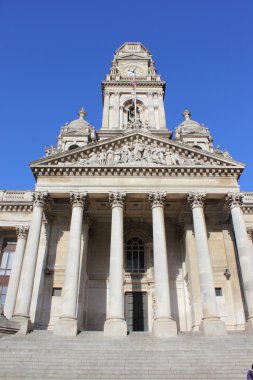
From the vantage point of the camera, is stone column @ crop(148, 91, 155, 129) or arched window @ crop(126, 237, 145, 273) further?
stone column @ crop(148, 91, 155, 129)

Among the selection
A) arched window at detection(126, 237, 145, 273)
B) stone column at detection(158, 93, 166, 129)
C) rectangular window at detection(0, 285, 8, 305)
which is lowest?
rectangular window at detection(0, 285, 8, 305)

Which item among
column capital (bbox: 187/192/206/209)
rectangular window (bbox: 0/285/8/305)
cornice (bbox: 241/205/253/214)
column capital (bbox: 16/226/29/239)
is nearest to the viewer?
column capital (bbox: 187/192/206/209)

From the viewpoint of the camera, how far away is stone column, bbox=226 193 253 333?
2117 cm

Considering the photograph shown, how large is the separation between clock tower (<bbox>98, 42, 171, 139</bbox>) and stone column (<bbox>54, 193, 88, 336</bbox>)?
15.4m

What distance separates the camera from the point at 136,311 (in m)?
26.7

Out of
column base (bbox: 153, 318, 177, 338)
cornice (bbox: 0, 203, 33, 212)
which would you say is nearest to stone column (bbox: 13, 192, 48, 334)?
cornice (bbox: 0, 203, 33, 212)

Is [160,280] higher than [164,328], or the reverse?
[160,280]

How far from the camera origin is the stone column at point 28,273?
2008cm

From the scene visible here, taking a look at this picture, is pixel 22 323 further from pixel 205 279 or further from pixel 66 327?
pixel 205 279

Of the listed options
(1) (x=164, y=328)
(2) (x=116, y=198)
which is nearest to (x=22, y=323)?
(1) (x=164, y=328)

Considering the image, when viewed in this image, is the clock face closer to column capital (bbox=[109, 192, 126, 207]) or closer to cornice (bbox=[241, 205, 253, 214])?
cornice (bbox=[241, 205, 253, 214])

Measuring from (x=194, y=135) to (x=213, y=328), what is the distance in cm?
2459

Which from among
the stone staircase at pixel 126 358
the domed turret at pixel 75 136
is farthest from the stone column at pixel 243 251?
the domed turret at pixel 75 136

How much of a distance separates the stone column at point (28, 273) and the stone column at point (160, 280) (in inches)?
309
